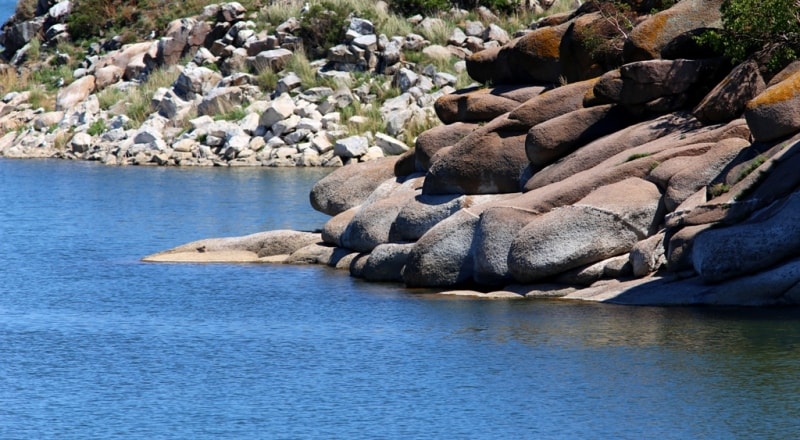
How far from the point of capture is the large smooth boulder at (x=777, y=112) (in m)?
23.1

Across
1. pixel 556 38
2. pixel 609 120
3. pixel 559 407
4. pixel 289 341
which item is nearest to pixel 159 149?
pixel 556 38

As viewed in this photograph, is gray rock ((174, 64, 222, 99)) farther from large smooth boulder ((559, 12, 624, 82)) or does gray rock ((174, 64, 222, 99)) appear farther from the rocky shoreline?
large smooth boulder ((559, 12, 624, 82))

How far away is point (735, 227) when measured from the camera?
2177 centimetres

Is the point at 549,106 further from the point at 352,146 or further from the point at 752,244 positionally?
the point at 352,146

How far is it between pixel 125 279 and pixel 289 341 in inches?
331

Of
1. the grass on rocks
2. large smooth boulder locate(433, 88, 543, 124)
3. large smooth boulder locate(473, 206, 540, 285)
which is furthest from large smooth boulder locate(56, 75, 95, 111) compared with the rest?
large smooth boulder locate(473, 206, 540, 285)

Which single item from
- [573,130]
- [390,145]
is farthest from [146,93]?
[573,130]

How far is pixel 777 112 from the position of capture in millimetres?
23094

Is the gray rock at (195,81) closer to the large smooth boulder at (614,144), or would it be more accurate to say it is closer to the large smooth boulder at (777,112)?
the large smooth boulder at (614,144)

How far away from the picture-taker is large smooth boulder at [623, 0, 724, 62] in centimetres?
2783

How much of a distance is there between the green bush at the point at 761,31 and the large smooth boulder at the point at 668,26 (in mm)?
1869

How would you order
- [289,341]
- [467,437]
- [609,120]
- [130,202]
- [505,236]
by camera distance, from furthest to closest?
[130,202] < [609,120] < [505,236] < [289,341] < [467,437]

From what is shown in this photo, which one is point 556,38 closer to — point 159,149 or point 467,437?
point 467,437

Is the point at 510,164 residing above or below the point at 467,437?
above
